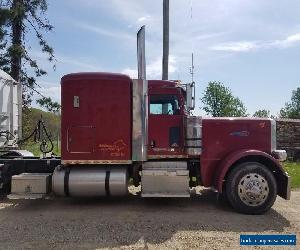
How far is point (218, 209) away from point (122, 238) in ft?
9.53

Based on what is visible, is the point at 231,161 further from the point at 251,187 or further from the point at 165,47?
the point at 165,47

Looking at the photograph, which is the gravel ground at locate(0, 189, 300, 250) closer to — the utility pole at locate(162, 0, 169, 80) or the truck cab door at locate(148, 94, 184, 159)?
the truck cab door at locate(148, 94, 184, 159)

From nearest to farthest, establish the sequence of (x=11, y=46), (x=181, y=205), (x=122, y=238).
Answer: (x=122, y=238), (x=181, y=205), (x=11, y=46)

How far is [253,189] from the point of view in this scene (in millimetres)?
8898

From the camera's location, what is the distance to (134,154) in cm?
923

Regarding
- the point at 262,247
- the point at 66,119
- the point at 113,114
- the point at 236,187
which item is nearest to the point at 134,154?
the point at 113,114

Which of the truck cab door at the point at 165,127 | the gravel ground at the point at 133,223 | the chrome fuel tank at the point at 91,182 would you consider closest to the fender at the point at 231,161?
the gravel ground at the point at 133,223

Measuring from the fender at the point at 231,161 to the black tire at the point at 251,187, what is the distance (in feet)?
0.58

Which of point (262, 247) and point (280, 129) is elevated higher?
point (280, 129)

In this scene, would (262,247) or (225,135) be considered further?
(225,135)

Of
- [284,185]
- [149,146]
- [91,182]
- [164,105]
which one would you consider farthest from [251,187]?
[91,182]

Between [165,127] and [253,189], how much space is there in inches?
87.3

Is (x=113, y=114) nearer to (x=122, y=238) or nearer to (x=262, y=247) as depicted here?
(x=122, y=238)

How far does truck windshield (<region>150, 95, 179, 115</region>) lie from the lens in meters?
9.52
